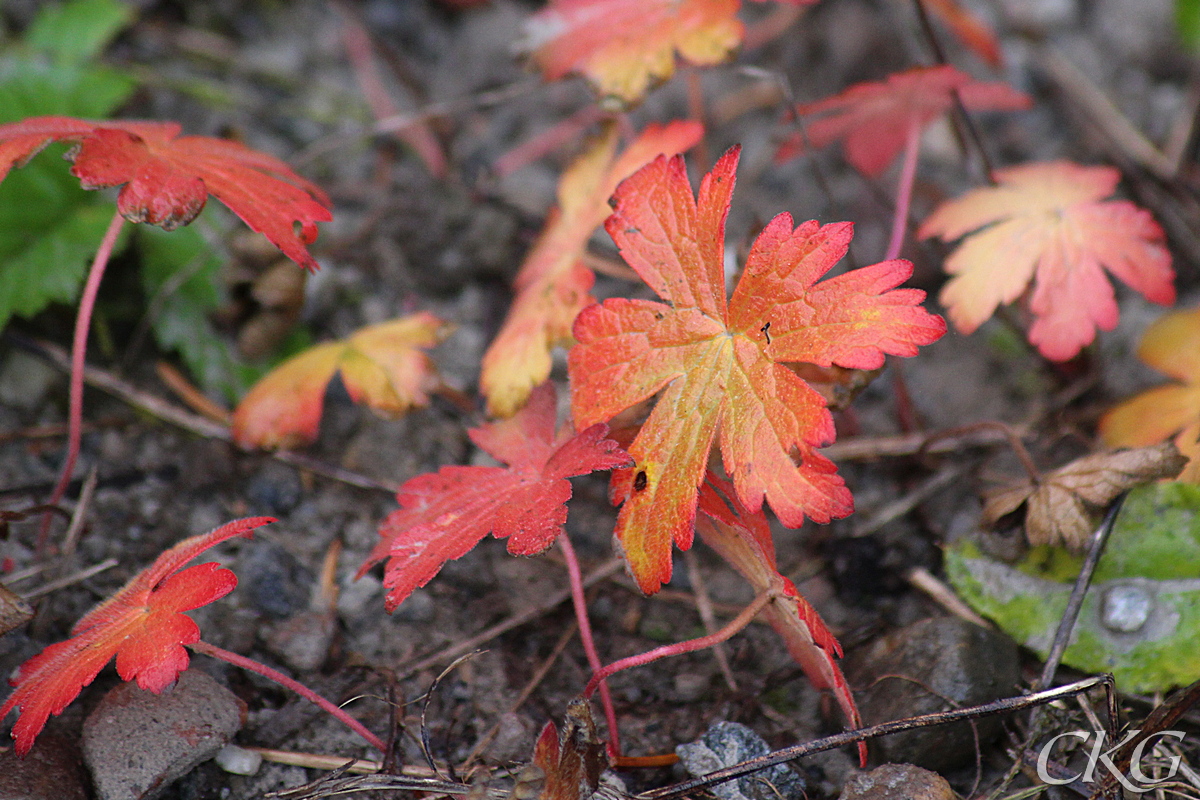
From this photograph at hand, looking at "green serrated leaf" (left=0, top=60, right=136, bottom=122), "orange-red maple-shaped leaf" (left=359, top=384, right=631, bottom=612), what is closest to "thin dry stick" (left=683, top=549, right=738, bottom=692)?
"orange-red maple-shaped leaf" (left=359, top=384, right=631, bottom=612)

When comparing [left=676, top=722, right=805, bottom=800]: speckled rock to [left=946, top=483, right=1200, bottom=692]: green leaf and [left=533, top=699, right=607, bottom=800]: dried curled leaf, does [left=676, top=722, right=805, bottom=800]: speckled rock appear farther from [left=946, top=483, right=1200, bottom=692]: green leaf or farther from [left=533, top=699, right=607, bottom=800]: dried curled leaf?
[left=946, top=483, right=1200, bottom=692]: green leaf

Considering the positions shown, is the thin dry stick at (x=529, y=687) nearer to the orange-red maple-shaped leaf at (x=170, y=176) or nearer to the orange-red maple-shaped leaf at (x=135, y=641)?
the orange-red maple-shaped leaf at (x=135, y=641)

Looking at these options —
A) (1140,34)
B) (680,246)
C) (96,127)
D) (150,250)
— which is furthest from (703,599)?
(1140,34)

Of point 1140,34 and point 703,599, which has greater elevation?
point 1140,34

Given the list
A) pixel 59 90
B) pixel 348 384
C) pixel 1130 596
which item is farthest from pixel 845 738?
pixel 59 90

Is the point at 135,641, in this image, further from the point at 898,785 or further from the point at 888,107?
the point at 888,107

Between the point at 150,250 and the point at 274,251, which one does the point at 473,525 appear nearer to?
the point at 274,251
